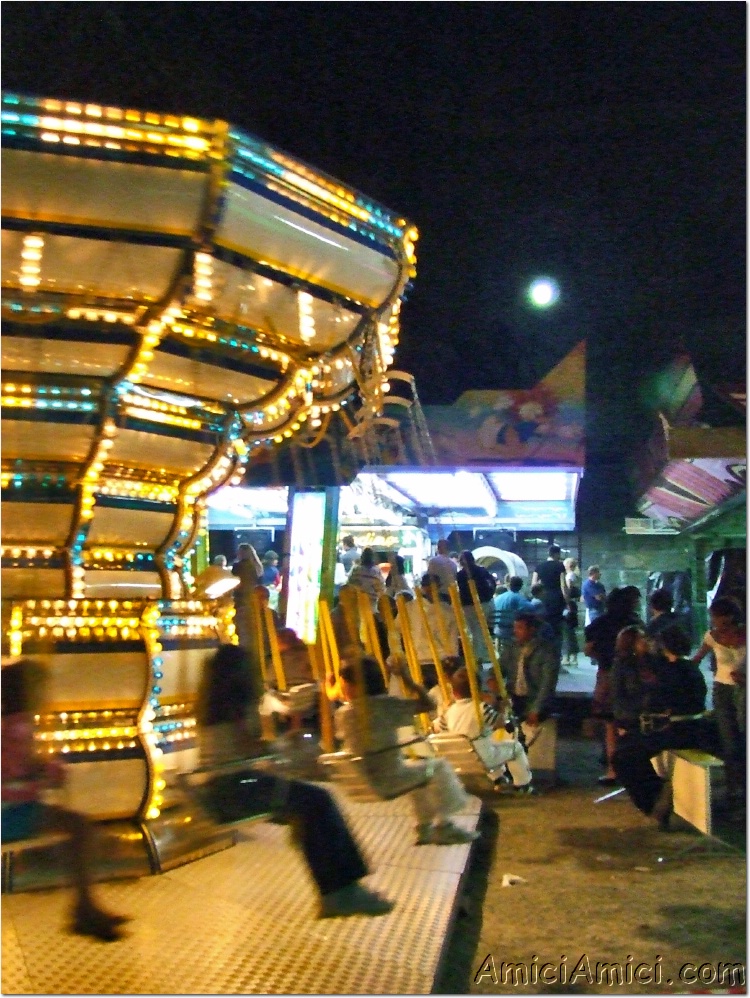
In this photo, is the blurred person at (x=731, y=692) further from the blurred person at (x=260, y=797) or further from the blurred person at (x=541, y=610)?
the blurred person at (x=260, y=797)

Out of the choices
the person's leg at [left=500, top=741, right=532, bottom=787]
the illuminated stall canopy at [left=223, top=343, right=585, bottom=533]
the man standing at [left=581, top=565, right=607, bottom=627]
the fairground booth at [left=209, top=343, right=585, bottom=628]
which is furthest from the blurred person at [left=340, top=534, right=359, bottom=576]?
the person's leg at [left=500, top=741, right=532, bottom=787]

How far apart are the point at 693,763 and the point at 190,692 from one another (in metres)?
3.40

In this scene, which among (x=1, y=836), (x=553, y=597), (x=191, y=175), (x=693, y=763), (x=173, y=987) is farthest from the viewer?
(x=553, y=597)

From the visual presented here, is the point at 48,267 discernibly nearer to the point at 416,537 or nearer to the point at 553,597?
the point at 553,597

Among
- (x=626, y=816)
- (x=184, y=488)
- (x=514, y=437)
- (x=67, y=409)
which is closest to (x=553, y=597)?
(x=514, y=437)

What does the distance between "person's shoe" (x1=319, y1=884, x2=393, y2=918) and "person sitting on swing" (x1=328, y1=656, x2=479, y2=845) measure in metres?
0.92

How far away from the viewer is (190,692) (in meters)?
5.71

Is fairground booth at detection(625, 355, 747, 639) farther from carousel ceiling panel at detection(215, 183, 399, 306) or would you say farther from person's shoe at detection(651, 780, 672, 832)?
carousel ceiling panel at detection(215, 183, 399, 306)

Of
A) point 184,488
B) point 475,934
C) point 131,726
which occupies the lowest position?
point 475,934

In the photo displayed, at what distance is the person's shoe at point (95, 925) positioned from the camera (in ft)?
14.1

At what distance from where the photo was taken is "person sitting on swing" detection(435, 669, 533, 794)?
7.88 metres

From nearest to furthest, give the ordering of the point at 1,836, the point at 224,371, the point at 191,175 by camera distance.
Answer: the point at 191,175 → the point at 1,836 → the point at 224,371

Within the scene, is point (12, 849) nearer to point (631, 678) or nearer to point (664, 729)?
point (664, 729)

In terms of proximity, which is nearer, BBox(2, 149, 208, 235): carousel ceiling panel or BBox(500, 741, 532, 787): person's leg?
BBox(2, 149, 208, 235): carousel ceiling panel
